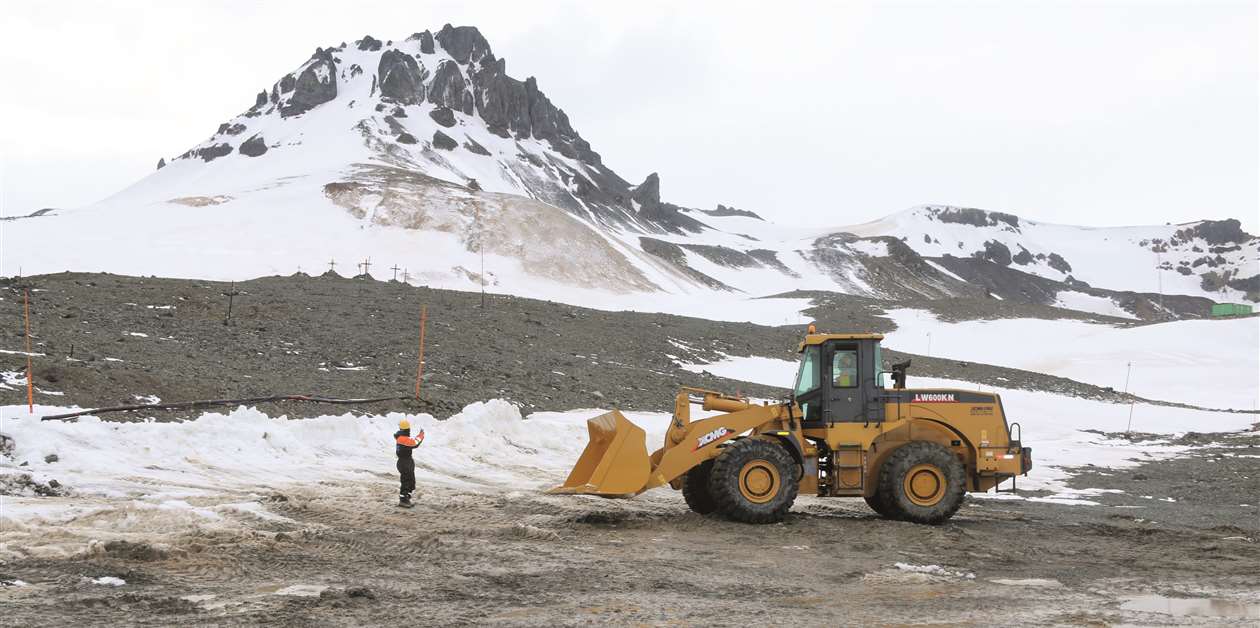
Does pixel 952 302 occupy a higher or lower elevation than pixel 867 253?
lower

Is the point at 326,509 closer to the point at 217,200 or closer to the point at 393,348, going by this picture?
the point at 393,348

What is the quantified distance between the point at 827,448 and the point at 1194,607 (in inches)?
191

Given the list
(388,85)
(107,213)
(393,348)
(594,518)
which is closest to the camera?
(594,518)

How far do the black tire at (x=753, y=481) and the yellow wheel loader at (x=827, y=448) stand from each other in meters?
0.01

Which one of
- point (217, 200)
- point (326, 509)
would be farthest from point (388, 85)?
point (326, 509)

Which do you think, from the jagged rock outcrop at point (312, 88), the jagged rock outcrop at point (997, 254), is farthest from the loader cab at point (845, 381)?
the jagged rock outcrop at point (997, 254)

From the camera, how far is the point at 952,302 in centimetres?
6975

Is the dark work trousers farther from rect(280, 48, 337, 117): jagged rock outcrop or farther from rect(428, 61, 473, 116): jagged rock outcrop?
rect(280, 48, 337, 117): jagged rock outcrop

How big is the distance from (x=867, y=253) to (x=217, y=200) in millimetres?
91676

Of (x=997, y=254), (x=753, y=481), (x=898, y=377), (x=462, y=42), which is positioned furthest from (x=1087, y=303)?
(x=753, y=481)

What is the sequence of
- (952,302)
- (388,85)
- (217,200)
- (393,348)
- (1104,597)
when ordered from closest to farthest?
(1104,597) < (393,348) < (952,302) < (217,200) < (388,85)

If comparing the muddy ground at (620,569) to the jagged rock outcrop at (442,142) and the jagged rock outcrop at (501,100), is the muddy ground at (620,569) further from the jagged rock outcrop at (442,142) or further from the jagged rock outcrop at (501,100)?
the jagged rock outcrop at (501,100)

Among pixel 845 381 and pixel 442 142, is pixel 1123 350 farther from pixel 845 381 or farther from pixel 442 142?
pixel 442 142

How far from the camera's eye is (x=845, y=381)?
1256 centimetres
